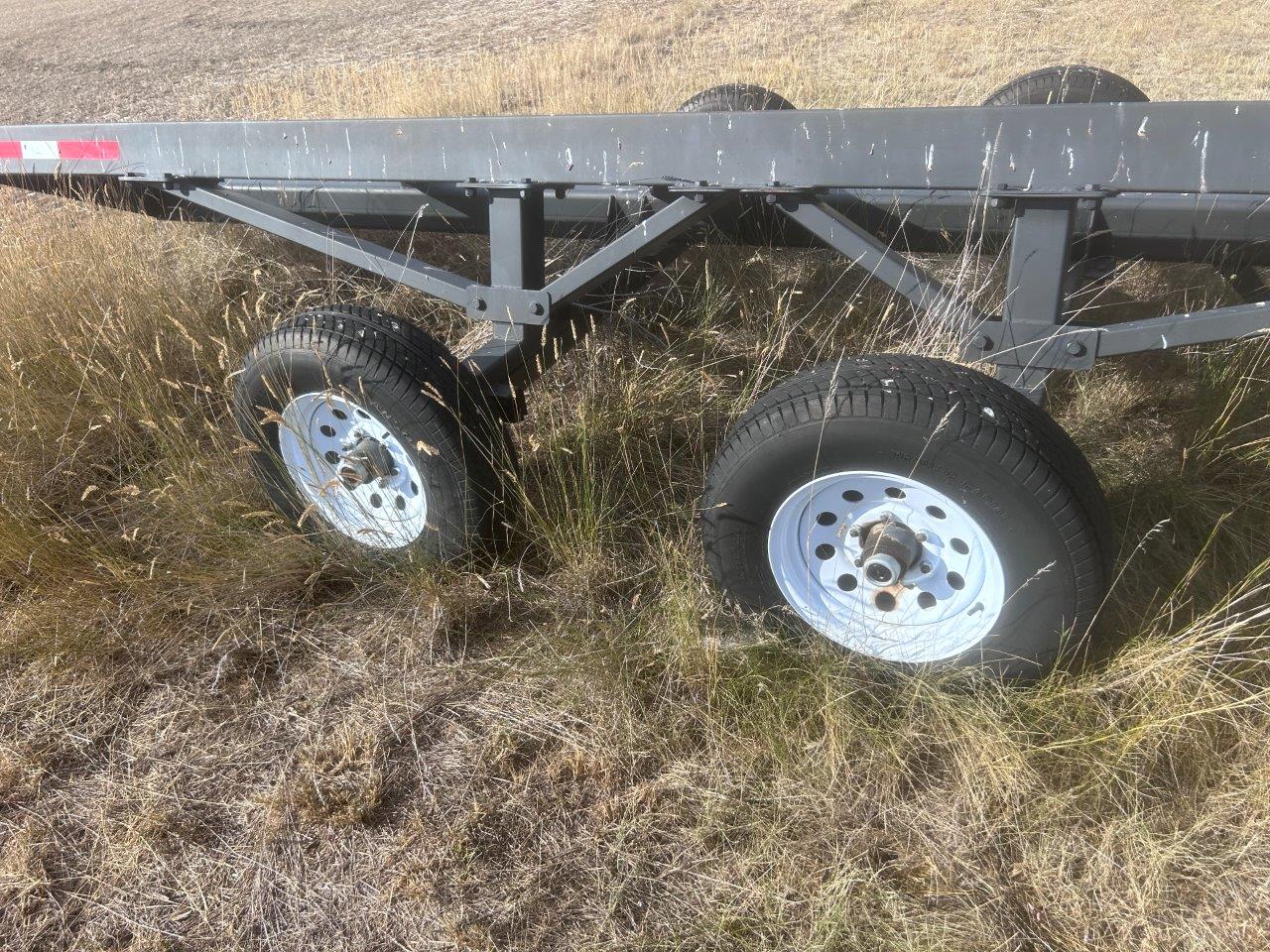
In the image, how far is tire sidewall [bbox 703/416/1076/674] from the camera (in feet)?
6.82

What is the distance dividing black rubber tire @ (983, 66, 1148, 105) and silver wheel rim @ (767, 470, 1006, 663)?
2736 mm

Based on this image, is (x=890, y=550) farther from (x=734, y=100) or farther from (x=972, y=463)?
(x=734, y=100)

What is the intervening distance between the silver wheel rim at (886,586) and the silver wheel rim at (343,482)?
3.83 feet

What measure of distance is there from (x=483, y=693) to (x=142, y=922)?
955 mm

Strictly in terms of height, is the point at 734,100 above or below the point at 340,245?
above

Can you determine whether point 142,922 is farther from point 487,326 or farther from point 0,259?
point 0,259

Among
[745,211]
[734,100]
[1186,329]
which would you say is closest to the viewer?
[1186,329]

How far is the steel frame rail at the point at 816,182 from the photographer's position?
7.05ft

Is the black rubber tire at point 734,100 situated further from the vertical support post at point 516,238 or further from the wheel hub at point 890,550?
the wheel hub at point 890,550

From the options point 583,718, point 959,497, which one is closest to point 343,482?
point 583,718

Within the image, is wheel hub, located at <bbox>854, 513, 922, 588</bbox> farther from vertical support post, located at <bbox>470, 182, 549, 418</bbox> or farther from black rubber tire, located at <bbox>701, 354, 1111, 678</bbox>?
vertical support post, located at <bbox>470, 182, 549, 418</bbox>

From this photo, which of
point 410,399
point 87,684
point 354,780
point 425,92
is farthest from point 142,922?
point 425,92

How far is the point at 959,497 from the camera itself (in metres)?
2.13

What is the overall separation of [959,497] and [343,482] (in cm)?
185
